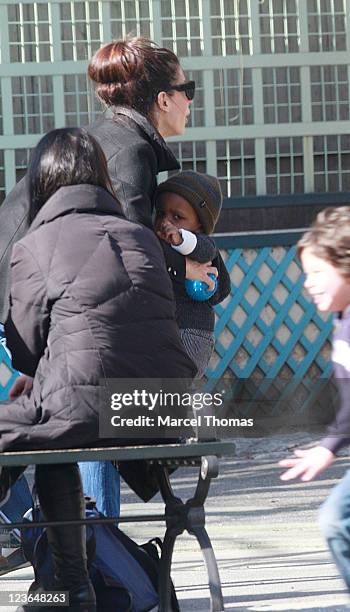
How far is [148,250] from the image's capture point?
4.39m

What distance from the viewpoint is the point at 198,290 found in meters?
4.96

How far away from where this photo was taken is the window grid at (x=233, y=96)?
384 inches

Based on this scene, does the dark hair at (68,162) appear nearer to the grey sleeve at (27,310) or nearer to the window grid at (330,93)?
the grey sleeve at (27,310)

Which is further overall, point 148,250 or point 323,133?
point 323,133

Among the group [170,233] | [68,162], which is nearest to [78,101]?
[170,233]

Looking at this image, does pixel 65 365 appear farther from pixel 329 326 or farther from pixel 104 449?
pixel 329 326

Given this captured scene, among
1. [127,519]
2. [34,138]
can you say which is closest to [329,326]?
[34,138]

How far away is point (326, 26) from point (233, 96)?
78cm

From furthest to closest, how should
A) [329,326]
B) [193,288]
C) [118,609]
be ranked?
1. [329,326]
2. [193,288]
3. [118,609]

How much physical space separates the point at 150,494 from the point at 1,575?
75 cm

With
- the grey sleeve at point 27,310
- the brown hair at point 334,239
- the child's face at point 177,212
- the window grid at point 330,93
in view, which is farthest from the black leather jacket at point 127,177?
the window grid at point 330,93

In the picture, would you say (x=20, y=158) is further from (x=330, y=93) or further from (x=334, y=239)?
(x=334, y=239)

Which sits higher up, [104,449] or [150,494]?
[104,449]

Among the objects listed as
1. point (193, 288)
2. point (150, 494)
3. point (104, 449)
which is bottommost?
point (150, 494)
